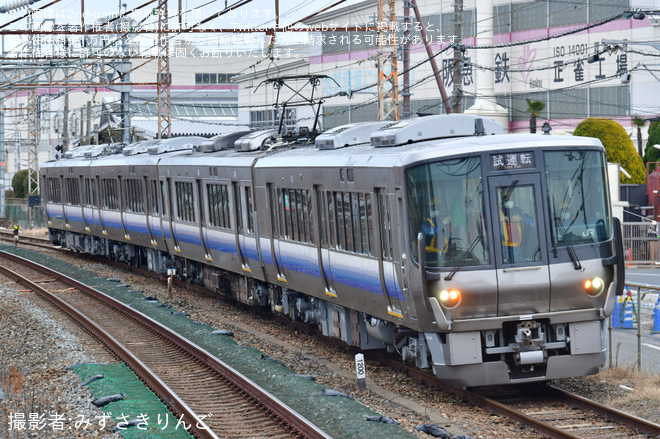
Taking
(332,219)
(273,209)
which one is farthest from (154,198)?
(332,219)

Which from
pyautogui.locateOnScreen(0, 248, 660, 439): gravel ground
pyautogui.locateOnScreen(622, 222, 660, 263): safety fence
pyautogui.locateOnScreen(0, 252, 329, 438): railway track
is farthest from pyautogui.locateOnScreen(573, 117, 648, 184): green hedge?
pyautogui.locateOnScreen(0, 252, 329, 438): railway track

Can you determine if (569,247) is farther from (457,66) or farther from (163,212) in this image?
(163,212)

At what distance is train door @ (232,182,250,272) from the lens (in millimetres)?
17531

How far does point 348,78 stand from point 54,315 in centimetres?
3792

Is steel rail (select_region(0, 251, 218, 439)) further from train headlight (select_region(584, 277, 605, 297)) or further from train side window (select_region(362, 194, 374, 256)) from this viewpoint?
train headlight (select_region(584, 277, 605, 297))

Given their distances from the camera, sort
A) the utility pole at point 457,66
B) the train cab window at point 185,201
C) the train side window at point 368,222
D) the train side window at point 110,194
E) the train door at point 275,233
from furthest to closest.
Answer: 1. the train side window at point 110,194
2. the train cab window at point 185,201
3. the utility pole at point 457,66
4. the train door at point 275,233
5. the train side window at point 368,222

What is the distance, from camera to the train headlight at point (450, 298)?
33.6ft

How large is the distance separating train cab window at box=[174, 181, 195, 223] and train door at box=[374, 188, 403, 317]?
965cm

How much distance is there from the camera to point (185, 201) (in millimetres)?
21266

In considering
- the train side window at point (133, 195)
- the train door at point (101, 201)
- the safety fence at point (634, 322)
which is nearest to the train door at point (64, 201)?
the train door at point (101, 201)

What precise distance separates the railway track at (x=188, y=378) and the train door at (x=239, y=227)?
1.94 meters

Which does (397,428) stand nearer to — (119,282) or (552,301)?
(552,301)

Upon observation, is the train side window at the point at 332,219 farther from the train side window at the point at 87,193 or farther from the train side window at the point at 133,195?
the train side window at the point at 87,193

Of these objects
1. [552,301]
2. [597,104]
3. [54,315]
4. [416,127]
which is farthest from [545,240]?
[597,104]
